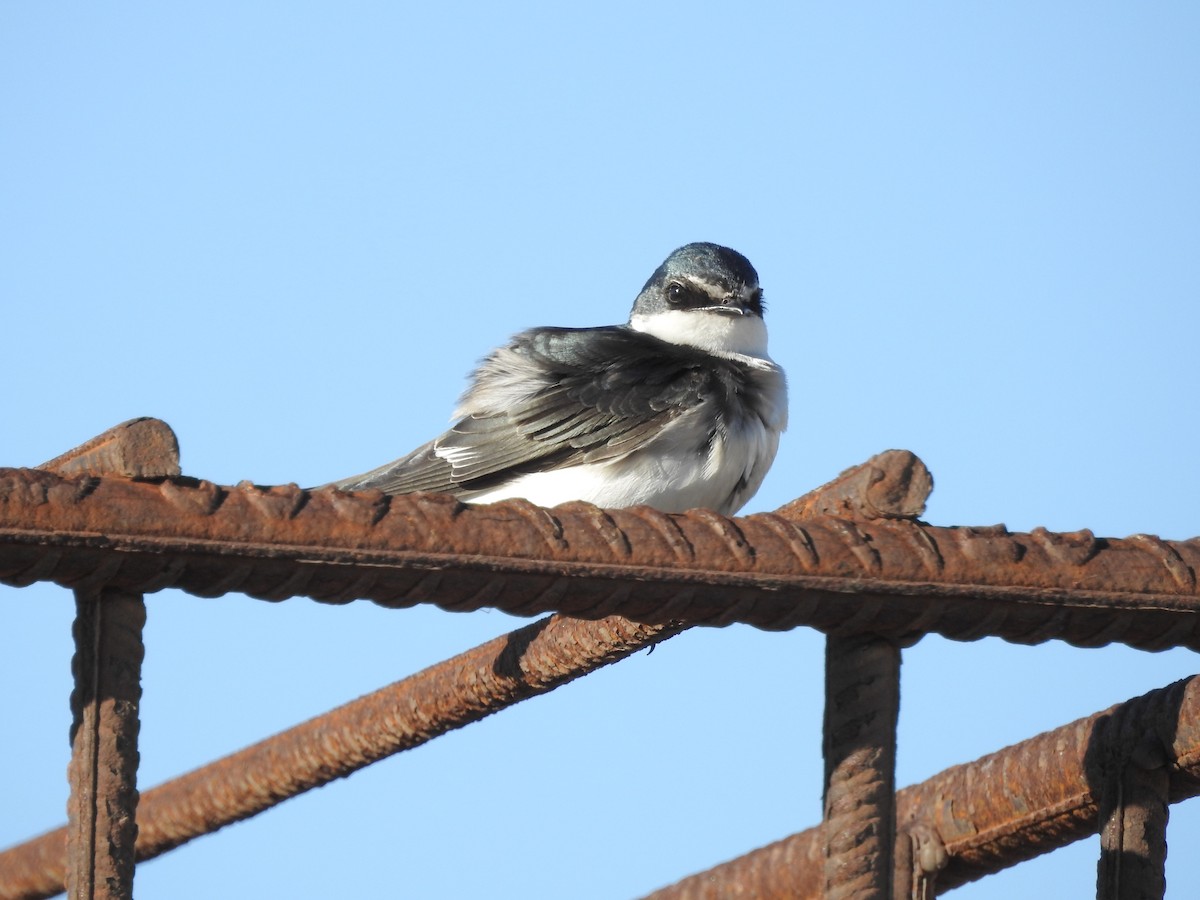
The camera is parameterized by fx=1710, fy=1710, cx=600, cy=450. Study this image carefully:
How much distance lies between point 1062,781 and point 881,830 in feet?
1.40

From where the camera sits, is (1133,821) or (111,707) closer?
(111,707)

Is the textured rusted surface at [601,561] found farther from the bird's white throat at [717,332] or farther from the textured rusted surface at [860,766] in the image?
the bird's white throat at [717,332]

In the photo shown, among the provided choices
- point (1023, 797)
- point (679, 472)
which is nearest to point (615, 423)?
point (679, 472)

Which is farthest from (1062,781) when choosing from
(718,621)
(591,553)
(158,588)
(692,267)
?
(692,267)

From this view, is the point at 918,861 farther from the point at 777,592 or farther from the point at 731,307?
the point at 731,307

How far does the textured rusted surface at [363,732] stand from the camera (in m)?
3.34

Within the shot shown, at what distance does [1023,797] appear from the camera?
245 centimetres

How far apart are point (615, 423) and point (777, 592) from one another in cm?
329

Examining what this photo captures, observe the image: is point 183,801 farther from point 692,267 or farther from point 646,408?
point 692,267

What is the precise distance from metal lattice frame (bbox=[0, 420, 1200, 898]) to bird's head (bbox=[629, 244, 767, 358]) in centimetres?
362

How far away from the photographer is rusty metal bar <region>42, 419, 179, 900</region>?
73.4 inches

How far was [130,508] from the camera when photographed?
71.5 inches

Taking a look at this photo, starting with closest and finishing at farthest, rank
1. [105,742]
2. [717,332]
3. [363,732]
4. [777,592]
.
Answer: [105,742] < [777,592] < [363,732] < [717,332]

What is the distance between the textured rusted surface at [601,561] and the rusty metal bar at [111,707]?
2.0 inches
